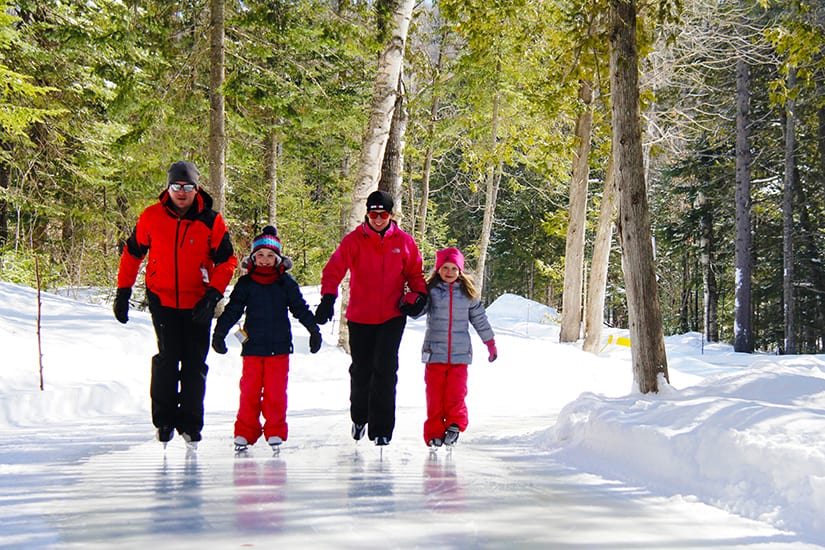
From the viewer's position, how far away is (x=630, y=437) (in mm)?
5230

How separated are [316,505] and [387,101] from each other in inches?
333

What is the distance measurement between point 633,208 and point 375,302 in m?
2.77

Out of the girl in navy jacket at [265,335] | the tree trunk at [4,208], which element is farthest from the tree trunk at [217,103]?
the girl in navy jacket at [265,335]

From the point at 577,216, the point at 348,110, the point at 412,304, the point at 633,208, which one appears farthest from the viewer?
the point at 577,216

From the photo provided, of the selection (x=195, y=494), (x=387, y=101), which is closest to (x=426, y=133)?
(x=387, y=101)

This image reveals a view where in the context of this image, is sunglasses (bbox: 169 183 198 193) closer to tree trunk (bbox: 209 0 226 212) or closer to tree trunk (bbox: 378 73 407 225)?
tree trunk (bbox: 378 73 407 225)

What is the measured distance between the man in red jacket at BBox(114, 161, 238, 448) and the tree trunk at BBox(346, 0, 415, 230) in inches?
236

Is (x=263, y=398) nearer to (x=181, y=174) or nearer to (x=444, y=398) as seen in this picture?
(x=444, y=398)

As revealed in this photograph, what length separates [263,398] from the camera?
5434 millimetres

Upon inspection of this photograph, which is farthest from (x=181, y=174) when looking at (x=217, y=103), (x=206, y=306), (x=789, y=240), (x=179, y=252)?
(x=789, y=240)

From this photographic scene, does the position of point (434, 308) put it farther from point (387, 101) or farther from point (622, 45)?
Answer: point (387, 101)

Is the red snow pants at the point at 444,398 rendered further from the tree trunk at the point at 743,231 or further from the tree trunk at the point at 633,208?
the tree trunk at the point at 743,231

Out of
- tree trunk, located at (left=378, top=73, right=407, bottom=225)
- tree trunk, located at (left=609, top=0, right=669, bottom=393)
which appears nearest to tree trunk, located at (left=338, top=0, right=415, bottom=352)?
tree trunk, located at (left=378, top=73, right=407, bottom=225)

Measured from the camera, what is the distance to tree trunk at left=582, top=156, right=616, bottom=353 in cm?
1656
